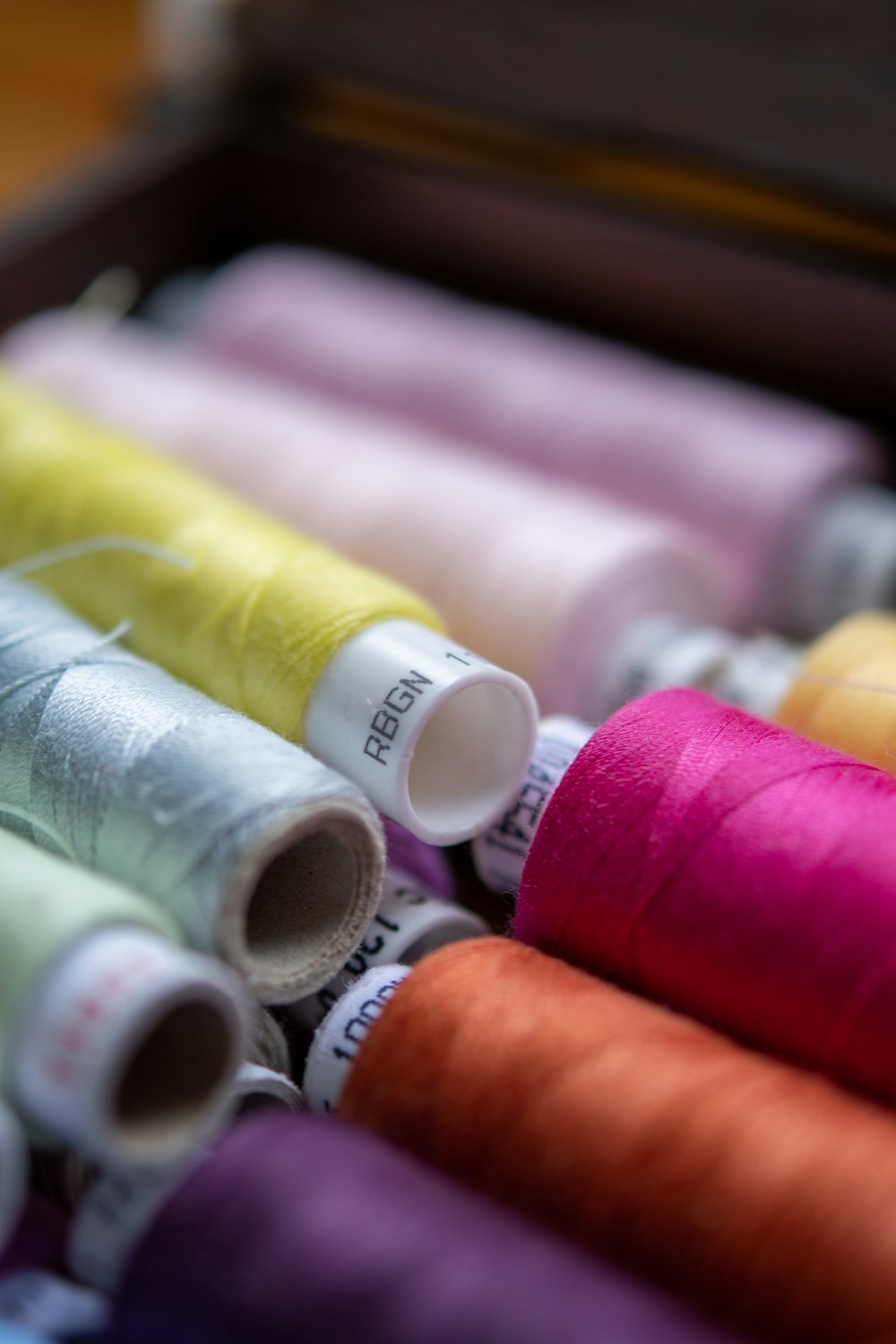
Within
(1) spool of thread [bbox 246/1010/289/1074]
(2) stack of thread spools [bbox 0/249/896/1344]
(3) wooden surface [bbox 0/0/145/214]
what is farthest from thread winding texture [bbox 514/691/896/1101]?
(3) wooden surface [bbox 0/0/145/214]

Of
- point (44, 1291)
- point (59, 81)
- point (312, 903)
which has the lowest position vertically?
point (44, 1291)

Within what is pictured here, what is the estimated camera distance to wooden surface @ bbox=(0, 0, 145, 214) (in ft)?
4.63

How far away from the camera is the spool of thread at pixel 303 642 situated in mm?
540

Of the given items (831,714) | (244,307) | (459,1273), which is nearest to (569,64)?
(244,307)

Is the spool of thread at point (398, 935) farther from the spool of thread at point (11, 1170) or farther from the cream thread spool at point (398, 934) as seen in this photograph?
the spool of thread at point (11, 1170)

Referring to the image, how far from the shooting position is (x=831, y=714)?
0.60 metres

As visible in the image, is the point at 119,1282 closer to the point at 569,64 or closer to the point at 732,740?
the point at 732,740

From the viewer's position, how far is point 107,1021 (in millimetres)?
402

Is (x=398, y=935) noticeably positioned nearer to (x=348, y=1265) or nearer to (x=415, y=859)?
(x=415, y=859)

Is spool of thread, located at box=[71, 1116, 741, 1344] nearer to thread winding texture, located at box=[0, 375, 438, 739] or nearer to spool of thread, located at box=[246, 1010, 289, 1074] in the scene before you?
spool of thread, located at box=[246, 1010, 289, 1074]

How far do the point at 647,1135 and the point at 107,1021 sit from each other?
0.61 feet

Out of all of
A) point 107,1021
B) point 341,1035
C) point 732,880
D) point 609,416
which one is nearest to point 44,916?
point 107,1021

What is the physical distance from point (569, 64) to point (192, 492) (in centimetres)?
58

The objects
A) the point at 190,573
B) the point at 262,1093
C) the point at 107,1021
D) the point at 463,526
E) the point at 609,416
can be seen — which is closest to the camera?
the point at 107,1021
